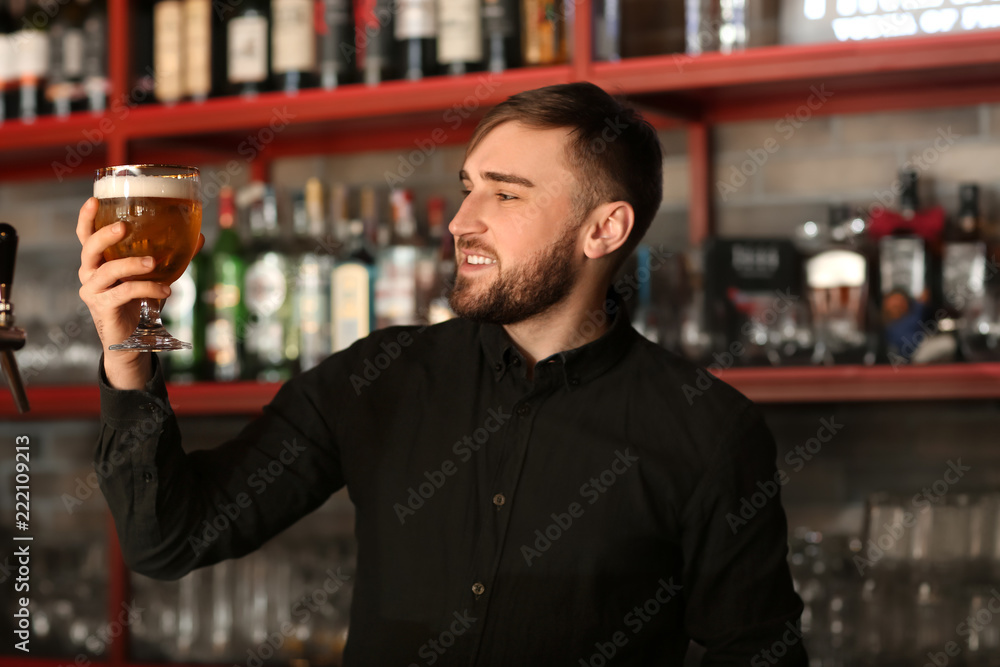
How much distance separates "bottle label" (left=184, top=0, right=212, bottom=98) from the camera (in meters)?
2.02

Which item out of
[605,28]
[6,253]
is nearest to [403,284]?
[605,28]

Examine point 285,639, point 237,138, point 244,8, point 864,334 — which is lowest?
point 285,639

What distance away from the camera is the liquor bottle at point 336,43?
192 cm

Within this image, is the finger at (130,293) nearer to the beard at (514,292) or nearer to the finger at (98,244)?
the finger at (98,244)

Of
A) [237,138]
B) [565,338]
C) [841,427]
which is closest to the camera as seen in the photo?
[565,338]

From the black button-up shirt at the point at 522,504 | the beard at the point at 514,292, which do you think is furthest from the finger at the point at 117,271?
the beard at the point at 514,292

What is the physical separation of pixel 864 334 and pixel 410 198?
865 mm

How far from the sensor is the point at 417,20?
187 centimetres

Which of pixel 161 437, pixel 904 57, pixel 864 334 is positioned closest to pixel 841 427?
pixel 864 334

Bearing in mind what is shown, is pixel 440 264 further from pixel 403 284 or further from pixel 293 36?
pixel 293 36

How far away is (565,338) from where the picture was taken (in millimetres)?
1368

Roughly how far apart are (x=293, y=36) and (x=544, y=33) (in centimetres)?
49

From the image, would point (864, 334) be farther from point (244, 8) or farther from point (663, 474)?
point (244, 8)

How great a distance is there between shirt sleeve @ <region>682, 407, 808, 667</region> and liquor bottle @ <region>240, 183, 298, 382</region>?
0.99 metres
